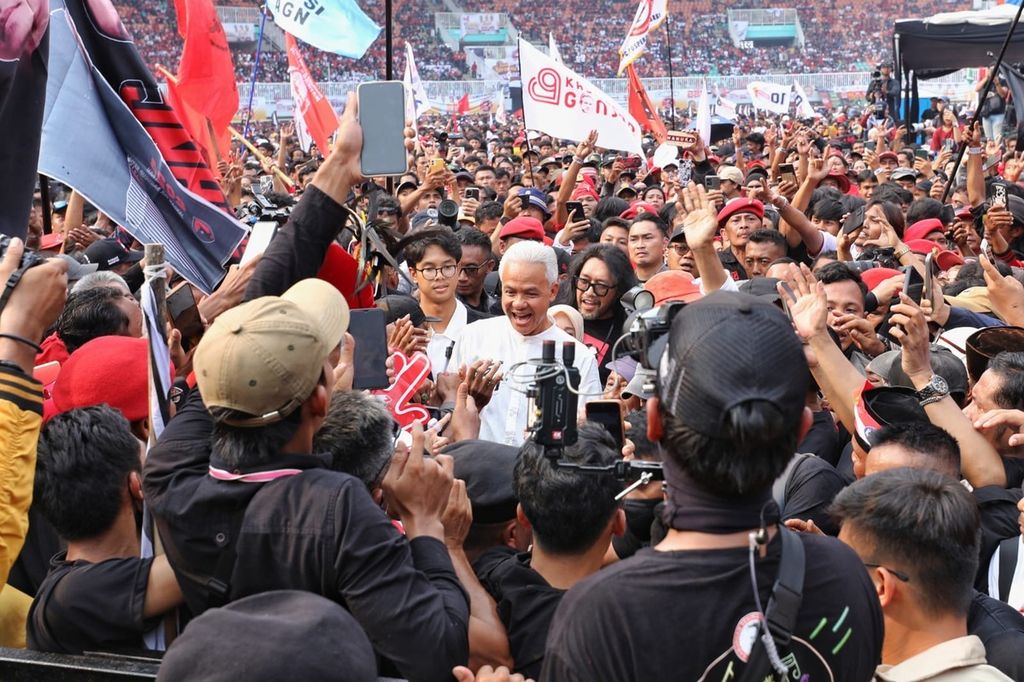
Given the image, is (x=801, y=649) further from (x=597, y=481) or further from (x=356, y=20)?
(x=356, y=20)

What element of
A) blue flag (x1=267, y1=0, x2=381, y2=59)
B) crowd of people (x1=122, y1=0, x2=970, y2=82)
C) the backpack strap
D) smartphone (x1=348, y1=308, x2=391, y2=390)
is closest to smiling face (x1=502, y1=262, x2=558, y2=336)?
smartphone (x1=348, y1=308, x2=391, y2=390)

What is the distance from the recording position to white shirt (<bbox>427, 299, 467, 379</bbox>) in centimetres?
463

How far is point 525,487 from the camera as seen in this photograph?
2355 mm

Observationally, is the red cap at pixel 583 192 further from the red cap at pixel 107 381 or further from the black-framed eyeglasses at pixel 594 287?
the red cap at pixel 107 381

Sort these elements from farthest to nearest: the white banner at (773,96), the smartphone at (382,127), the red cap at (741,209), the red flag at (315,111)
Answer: the white banner at (773,96)
the red flag at (315,111)
the red cap at (741,209)
the smartphone at (382,127)

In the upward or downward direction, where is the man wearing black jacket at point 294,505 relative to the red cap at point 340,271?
downward

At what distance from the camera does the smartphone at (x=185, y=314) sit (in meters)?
3.88

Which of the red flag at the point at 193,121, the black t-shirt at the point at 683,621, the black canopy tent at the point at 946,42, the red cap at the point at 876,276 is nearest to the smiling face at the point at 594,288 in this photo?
the red cap at the point at 876,276

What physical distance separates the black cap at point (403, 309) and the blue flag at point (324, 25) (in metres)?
4.99

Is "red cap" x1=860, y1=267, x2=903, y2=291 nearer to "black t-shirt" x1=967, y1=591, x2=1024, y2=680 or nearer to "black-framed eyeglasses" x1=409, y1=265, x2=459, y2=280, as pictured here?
"black-framed eyeglasses" x1=409, y1=265, x2=459, y2=280

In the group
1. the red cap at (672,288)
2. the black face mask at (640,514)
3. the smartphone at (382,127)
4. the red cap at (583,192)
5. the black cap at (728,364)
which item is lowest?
the black face mask at (640,514)

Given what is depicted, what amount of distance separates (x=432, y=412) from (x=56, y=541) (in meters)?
1.29

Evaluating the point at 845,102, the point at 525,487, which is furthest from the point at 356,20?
the point at 845,102

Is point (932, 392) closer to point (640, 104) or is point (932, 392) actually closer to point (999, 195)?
point (999, 195)
